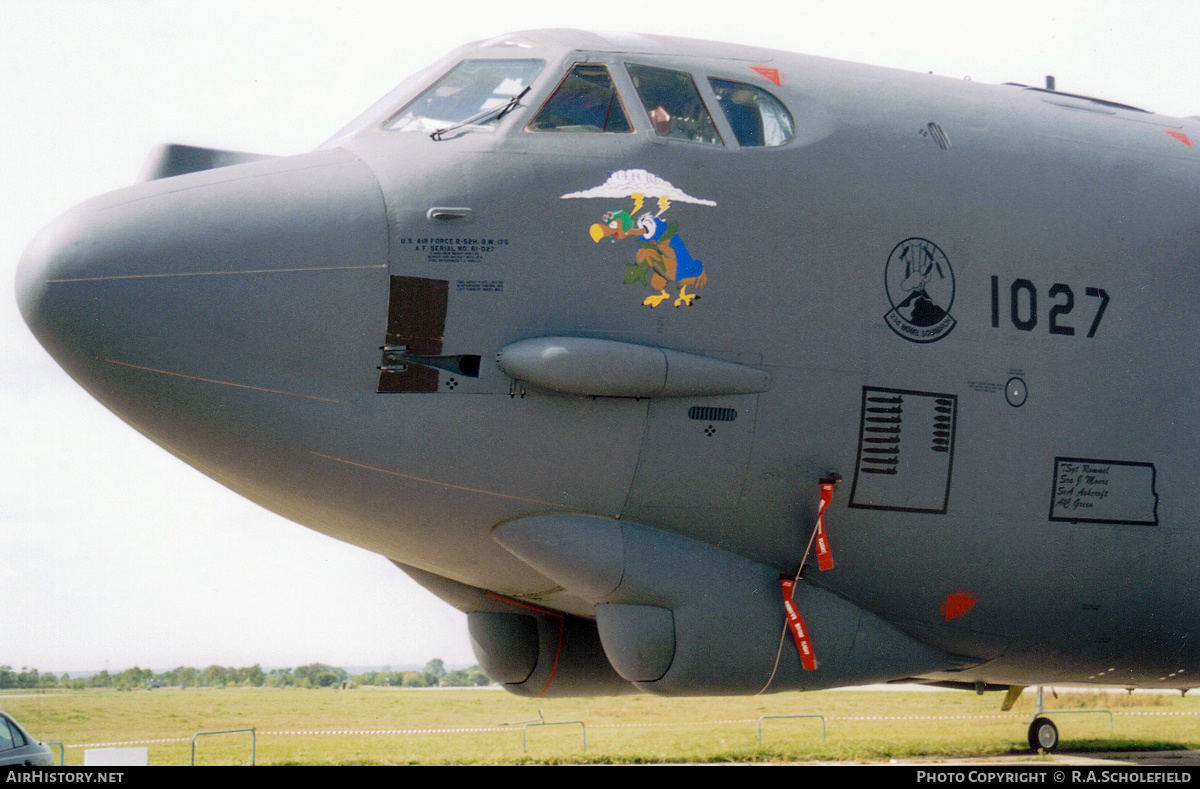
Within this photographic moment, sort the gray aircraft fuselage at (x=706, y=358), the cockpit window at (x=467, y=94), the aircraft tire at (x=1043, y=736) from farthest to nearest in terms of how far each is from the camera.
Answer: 1. the aircraft tire at (x=1043, y=736)
2. the cockpit window at (x=467, y=94)
3. the gray aircraft fuselage at (x=706, y=358)

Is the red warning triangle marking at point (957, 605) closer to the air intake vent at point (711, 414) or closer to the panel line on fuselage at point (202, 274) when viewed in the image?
the air intake vent at point (711, 414)

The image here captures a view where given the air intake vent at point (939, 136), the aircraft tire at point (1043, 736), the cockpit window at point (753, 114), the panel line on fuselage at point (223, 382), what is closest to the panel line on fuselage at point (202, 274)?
the panel line on fuselage at point (223, 382)

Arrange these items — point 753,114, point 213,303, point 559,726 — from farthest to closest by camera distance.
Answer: point 559,726 → point 753,114 → point 213,303

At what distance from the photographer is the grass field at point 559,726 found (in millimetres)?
16109

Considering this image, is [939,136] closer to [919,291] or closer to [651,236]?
[919,291]

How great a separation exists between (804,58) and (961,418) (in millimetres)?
2187

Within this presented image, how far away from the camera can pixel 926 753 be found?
16.7m

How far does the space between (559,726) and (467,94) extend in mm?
14085

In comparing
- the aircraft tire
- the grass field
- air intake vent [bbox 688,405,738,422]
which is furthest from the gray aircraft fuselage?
the aircraft tire

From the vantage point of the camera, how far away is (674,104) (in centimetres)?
630

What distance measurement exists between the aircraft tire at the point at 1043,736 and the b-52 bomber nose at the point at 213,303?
1380 centimetres

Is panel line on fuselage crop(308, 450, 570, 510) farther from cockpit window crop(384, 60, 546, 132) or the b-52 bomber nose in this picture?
cockpit window crop(384, 60, 546, 132)

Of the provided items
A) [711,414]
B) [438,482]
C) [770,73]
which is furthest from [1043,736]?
[438,482]

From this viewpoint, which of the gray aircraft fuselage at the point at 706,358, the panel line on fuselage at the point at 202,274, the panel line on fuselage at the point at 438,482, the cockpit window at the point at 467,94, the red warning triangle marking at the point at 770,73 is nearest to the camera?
the panel line on fuselage at the point at 202,274
